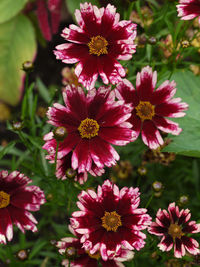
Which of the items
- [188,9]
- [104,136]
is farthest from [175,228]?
[188,9]

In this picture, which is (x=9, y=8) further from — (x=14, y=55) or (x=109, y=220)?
(x=109, y=220)

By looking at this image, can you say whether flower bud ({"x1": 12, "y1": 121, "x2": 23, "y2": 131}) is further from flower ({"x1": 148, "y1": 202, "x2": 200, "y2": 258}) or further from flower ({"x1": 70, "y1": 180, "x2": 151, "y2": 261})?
flower ({"x1": 148, "y1": 202, "x2": 200, "y2": 258})

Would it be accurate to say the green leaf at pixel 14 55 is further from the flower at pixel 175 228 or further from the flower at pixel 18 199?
the flower at pixel 175 228

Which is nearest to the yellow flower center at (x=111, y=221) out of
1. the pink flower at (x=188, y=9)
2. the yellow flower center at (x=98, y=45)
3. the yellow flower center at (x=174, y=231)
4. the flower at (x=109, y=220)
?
→ the flower at (x=109, y=220)

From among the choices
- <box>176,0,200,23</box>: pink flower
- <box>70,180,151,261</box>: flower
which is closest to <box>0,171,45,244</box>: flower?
<box>70,180,151,261</box>: flower

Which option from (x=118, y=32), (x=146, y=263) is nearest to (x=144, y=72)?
(x=118, y=32)

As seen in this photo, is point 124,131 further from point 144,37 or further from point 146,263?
point 146,263

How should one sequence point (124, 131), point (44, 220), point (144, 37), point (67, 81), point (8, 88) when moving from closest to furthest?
1. point (124, 131)
2. point (144, 37)
3. point (67, 81)
4. point (44, 220)
5. point (8, 88)
